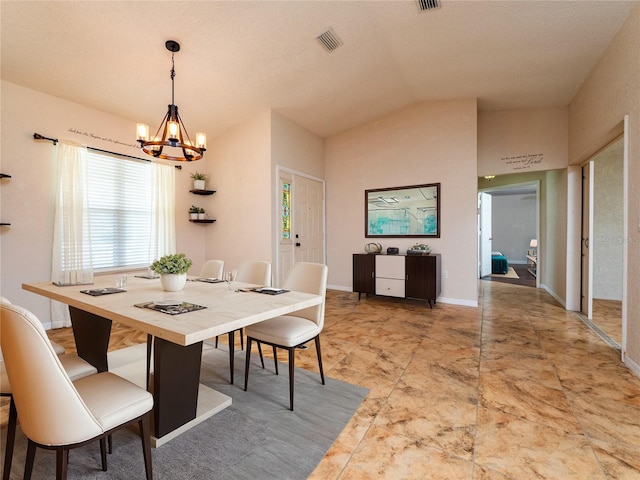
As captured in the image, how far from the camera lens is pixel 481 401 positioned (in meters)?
1.99

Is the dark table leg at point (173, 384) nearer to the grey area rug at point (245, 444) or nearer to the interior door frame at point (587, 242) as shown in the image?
the grey area rug at point (245, 444)

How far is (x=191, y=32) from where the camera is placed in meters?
2.78

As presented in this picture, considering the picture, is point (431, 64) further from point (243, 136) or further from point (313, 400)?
point (313, 400)

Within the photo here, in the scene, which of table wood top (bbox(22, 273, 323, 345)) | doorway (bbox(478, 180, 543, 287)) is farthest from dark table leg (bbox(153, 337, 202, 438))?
doorway (bbox(478, 180, 543, 287))

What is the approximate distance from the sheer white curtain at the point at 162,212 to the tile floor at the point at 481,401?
145 centimetres

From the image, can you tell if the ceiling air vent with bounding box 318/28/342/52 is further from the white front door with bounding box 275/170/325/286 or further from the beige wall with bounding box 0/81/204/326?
the beige wall with bounding box 0/81/204/326

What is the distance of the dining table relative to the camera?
51.4 inches

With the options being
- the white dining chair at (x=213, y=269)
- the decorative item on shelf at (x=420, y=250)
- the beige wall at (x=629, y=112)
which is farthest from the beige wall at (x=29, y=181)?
the beige wall at (x=629, y=112)

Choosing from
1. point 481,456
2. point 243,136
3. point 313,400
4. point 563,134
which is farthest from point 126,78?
point 563,134

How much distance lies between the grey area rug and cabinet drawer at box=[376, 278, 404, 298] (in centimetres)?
264

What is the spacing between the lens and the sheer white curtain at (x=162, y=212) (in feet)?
14.4

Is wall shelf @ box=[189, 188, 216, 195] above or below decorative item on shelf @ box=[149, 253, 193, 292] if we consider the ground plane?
above

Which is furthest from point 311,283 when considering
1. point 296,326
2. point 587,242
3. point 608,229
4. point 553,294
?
point 608,229

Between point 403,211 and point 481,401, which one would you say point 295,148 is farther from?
point 481,401
